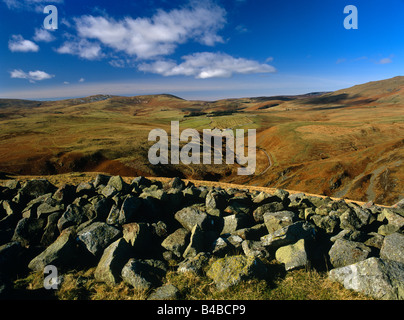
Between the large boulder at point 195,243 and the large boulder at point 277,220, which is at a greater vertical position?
the large boulder at point 277,220

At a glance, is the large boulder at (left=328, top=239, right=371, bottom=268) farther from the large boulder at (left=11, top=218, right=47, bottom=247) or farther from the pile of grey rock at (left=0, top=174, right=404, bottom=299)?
the large boulder at (left=11, top=218, right=47, bottom=247)

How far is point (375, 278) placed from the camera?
21.5 ft

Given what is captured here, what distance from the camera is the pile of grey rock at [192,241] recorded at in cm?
733

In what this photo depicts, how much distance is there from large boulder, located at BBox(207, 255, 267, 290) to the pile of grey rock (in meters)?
0.03

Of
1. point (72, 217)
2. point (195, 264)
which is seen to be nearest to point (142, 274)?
point (195, 264)

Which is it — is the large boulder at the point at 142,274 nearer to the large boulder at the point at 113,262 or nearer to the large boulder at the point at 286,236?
the large boulder at the point at 113,262

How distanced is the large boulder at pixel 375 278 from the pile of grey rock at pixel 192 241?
27 millimetres

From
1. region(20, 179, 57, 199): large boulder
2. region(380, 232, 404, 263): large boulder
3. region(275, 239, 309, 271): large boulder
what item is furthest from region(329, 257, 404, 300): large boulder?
region(20, 179, 57, 199): large boulder

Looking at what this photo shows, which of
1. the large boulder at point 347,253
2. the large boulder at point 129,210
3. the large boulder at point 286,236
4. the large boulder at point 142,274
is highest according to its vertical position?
the large boulder at point 129,210

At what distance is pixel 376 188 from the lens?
46.5 metres

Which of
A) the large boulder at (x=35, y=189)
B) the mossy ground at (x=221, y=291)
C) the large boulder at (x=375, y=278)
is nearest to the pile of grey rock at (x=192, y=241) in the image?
the large boulder at (x=375, y=278)

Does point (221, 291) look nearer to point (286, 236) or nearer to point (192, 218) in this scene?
point (286, 236)

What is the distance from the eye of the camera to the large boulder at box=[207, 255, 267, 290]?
7023mm
